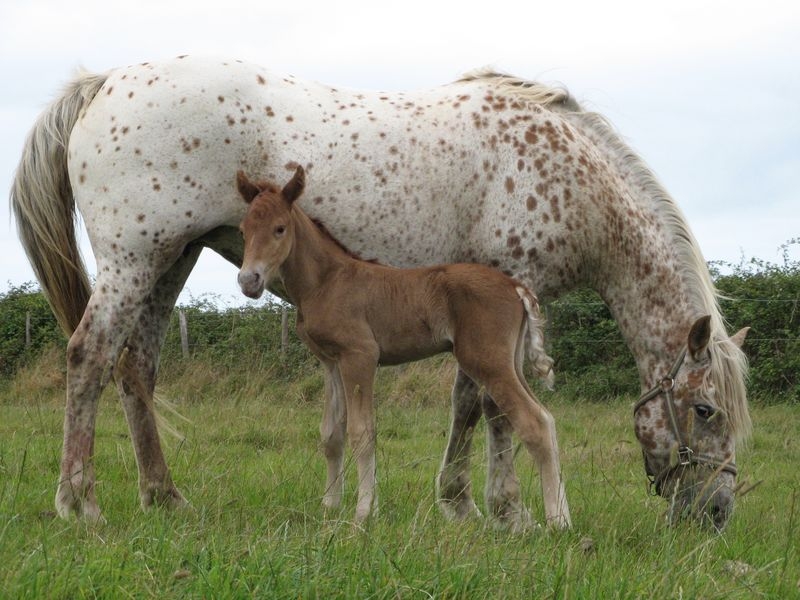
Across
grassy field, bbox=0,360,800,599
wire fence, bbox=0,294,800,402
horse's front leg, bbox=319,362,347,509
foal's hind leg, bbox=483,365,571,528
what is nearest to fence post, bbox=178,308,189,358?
wire fence, bbox=0,294,800,402

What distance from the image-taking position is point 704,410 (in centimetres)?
529

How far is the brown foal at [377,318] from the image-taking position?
4.62 metres

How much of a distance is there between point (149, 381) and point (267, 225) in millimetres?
1559

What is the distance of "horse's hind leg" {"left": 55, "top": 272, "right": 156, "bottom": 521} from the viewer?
15.9ft

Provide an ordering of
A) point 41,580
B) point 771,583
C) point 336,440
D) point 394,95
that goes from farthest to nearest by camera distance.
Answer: point 394,95 → point 336,440 → point 771,583 → point 41,580

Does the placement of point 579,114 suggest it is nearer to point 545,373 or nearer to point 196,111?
point 545,373

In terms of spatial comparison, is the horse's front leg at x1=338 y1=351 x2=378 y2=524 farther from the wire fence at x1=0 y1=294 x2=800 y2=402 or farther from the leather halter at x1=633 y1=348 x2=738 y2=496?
the wire fence at x1=0 y1=294 x2=800 y2=402

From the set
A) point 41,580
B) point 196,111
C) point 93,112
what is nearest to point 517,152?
point 196,111

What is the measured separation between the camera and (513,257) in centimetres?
523

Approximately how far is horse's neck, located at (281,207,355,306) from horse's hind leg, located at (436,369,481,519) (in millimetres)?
954

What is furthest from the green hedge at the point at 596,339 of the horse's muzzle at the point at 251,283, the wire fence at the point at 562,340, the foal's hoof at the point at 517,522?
the horse's muzzle at the point at 251,283

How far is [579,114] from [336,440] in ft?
7.98

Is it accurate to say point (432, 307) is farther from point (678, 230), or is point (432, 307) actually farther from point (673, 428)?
point (678, 230)

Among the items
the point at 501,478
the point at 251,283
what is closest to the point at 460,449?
the point at 501,478
